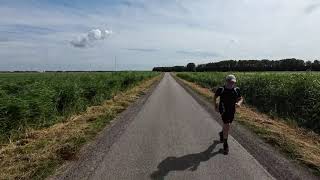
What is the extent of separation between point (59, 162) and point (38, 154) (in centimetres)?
89

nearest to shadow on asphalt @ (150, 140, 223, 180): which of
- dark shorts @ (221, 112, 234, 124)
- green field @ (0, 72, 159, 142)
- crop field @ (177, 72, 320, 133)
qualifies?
dark shorts @ (221, 112, 234, 124)

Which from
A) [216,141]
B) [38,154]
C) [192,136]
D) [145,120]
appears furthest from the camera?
[145,120]

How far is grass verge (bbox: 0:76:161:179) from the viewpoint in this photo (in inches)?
300

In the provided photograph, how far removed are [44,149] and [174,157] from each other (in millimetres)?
3043

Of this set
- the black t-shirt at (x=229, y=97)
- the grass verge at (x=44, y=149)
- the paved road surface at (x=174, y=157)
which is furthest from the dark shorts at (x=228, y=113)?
the grass verge at (x=44, y=149)

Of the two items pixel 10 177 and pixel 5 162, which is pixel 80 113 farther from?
pixel 10 177

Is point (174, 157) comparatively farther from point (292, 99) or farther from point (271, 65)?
point (271, 65)

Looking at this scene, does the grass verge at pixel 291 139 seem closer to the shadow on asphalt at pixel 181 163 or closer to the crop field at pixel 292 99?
the crop field at pixel 292 99

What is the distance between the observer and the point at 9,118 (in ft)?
38.8

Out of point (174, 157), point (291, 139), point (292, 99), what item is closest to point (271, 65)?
point (292, 99)

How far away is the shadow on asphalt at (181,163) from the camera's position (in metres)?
7.42

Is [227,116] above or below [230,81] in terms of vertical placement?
below

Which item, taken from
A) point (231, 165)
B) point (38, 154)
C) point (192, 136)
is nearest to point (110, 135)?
point (192, 136)

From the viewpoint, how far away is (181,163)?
27.1 ft
